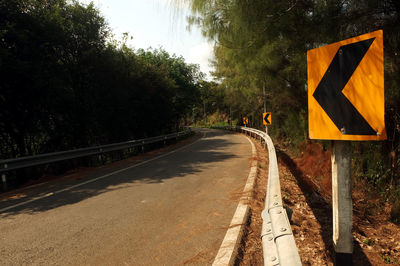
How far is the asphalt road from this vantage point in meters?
2.97

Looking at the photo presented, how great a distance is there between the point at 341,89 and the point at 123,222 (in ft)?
11.8

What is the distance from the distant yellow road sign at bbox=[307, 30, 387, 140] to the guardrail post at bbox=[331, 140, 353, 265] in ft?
0.42

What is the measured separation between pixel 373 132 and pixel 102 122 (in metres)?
14.1

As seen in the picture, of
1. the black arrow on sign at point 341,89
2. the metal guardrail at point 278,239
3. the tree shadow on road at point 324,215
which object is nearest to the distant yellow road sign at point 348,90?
the black arrow on sign at point 341,89

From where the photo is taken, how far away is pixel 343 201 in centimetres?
175

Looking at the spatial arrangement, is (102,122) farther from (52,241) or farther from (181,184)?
(52,241)

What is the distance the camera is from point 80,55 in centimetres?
1280

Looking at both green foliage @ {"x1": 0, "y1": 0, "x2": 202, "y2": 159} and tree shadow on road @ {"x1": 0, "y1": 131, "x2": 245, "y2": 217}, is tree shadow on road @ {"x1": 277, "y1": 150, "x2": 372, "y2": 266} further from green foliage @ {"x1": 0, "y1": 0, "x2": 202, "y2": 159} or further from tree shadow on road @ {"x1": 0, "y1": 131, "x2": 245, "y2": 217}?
green foliage @ {"x1": 0, "y1": 0, "x2": 202, "y2": 159}

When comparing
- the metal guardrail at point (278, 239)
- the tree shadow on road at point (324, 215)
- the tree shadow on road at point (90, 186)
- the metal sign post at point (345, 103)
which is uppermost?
the metal sign post at point (345, 103)

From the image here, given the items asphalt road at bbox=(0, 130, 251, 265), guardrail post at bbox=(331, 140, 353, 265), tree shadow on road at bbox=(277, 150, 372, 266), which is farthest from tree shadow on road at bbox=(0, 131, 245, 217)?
guardrail post at bbox=(331, 140, 353, 265)

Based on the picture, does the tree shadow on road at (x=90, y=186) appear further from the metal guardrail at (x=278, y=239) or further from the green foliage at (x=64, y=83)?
the metal guardrail at (x=278, y=239)

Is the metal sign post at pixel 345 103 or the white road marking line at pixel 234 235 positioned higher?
the metal sign post at pixel 345 103

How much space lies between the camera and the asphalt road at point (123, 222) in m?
2.97

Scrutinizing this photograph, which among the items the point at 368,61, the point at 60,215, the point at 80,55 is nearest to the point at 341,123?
the point at 368,61
